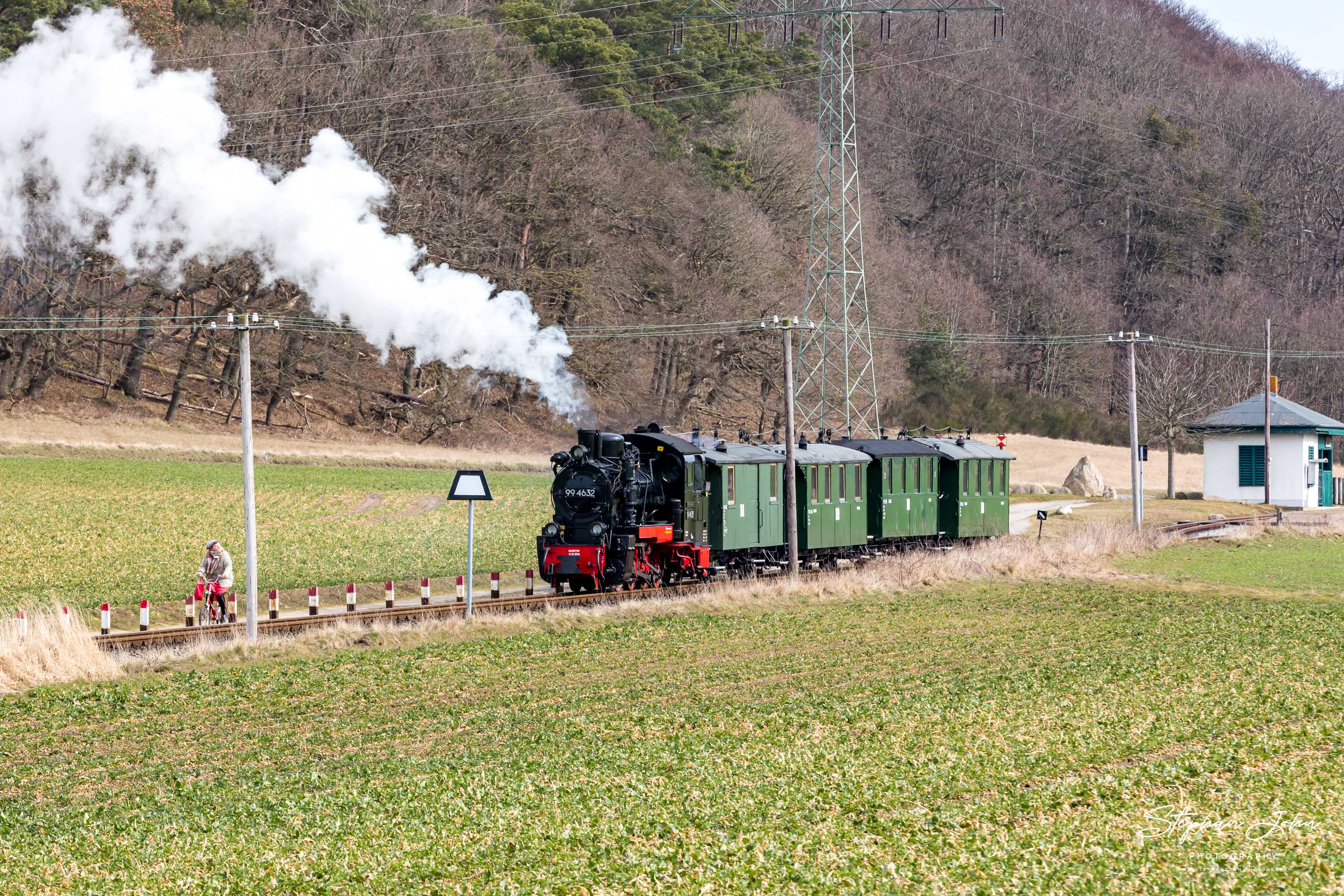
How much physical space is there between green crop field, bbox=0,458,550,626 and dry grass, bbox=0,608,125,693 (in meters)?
6.43

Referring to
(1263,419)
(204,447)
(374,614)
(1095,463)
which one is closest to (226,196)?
(374,614)

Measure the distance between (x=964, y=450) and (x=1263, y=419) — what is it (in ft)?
90.1

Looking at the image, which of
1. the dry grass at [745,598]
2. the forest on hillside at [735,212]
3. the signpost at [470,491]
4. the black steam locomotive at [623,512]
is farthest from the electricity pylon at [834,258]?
the signpost at [470,491]

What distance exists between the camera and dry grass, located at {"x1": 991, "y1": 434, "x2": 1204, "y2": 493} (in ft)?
246

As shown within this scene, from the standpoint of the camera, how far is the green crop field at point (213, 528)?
3006 centimetres

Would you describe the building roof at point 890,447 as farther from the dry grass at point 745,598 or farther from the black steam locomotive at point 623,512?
the black steam locomotive at point 623,512

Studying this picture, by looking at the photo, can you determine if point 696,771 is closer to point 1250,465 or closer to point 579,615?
point 579,615

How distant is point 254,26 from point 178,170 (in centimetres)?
2931

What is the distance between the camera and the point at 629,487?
94.5ft

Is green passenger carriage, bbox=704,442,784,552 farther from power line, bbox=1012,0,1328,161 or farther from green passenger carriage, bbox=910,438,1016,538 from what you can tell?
power line, bbox=1012,0,1328,161

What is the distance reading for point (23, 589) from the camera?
28.4 meters

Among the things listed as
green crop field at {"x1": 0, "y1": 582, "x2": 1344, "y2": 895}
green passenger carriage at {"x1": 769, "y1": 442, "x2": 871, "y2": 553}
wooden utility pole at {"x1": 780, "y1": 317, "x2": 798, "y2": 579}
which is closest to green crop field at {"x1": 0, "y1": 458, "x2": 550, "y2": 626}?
green passenger carriage at {"x1": 769, "y1": 442, "x2": 871, "y2": 553}

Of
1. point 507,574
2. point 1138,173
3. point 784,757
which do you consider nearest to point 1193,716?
point 784,757

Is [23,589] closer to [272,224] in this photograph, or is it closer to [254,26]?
[272,224]
